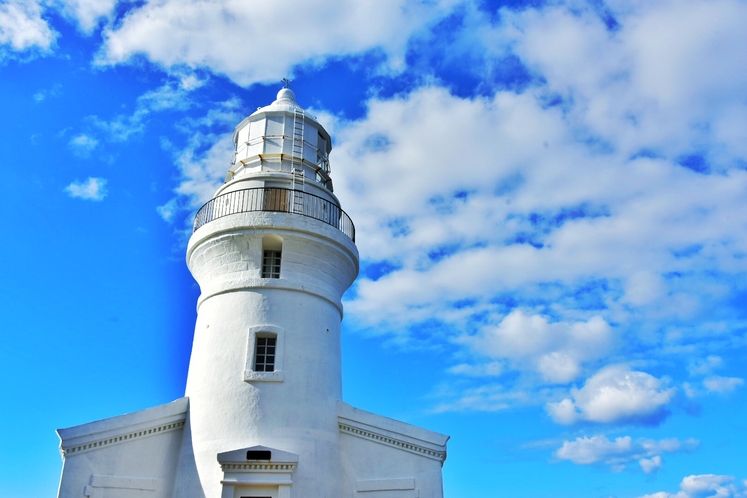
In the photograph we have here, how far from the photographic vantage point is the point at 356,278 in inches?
778

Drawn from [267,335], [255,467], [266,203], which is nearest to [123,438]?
[255,467]

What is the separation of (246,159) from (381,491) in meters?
10.4

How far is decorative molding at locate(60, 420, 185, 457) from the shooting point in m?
14.8

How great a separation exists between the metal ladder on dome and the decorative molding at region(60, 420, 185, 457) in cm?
652

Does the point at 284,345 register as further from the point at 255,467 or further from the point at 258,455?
the point at 255,467

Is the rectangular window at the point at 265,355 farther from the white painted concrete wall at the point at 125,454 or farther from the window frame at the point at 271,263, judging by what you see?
Answer: the white painted concrete wall at the point at 125,454

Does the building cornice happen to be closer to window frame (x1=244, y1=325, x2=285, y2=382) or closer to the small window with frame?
window frame (x1=244, y1=325, x2=285, y2=382)

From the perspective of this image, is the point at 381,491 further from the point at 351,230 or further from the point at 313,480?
the point at 351,230

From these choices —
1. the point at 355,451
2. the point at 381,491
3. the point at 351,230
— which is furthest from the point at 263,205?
the point at 381,491

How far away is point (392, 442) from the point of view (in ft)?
54.1

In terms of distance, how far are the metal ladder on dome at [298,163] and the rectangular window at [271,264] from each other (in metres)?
1.37

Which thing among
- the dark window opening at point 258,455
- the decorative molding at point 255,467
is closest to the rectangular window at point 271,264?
the dark window opening at point 258,455

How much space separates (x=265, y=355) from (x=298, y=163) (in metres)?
6.16

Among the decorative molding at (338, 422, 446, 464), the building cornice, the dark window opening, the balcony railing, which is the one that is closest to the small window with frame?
the balcony railing
